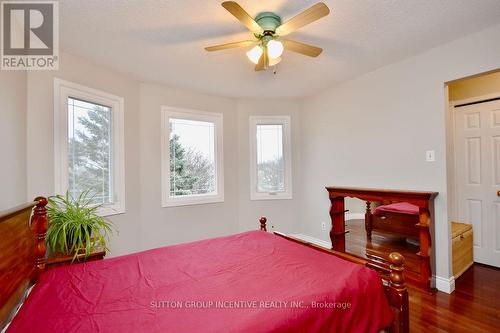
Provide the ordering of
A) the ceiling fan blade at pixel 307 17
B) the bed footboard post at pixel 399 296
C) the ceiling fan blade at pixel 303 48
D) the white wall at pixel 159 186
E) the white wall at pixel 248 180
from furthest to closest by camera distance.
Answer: the white wall at pixel 248 180 → the white wall at pixel 159 186 → the ceiling fan blade at pixel 303 48 → the ceiling fan blade at pixel 307 17 → the bed footboard post at pixel 399 296

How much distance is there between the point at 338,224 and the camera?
337 cm

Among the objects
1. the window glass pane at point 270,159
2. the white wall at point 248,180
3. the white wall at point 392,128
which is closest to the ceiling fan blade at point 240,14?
the white wall at point 392,128

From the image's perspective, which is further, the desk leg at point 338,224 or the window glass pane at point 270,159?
the window glass pane at point 270,159

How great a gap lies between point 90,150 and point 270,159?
2.53m

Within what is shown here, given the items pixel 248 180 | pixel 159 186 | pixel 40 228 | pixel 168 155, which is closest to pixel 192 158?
pixel 168 155

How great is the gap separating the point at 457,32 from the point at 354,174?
176 cm

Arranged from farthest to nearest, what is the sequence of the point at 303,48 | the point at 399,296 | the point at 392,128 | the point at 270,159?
the point at 270,159
the point at 392,128
the point at 303,48
the point at 399,296

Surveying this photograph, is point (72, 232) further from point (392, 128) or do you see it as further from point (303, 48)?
point (392, 128)

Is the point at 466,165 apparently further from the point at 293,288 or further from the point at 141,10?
the point at 141,10

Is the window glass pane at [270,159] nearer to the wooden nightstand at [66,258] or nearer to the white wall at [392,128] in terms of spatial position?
the white wall at [392,128]

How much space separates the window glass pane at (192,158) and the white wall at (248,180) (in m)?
0.48

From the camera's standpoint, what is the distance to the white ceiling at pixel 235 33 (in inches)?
70.2

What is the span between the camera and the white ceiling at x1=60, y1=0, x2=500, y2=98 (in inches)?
70.2

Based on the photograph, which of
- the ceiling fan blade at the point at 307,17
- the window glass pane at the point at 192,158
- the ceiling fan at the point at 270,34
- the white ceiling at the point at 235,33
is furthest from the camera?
the window glass pane at the point at 192,158
